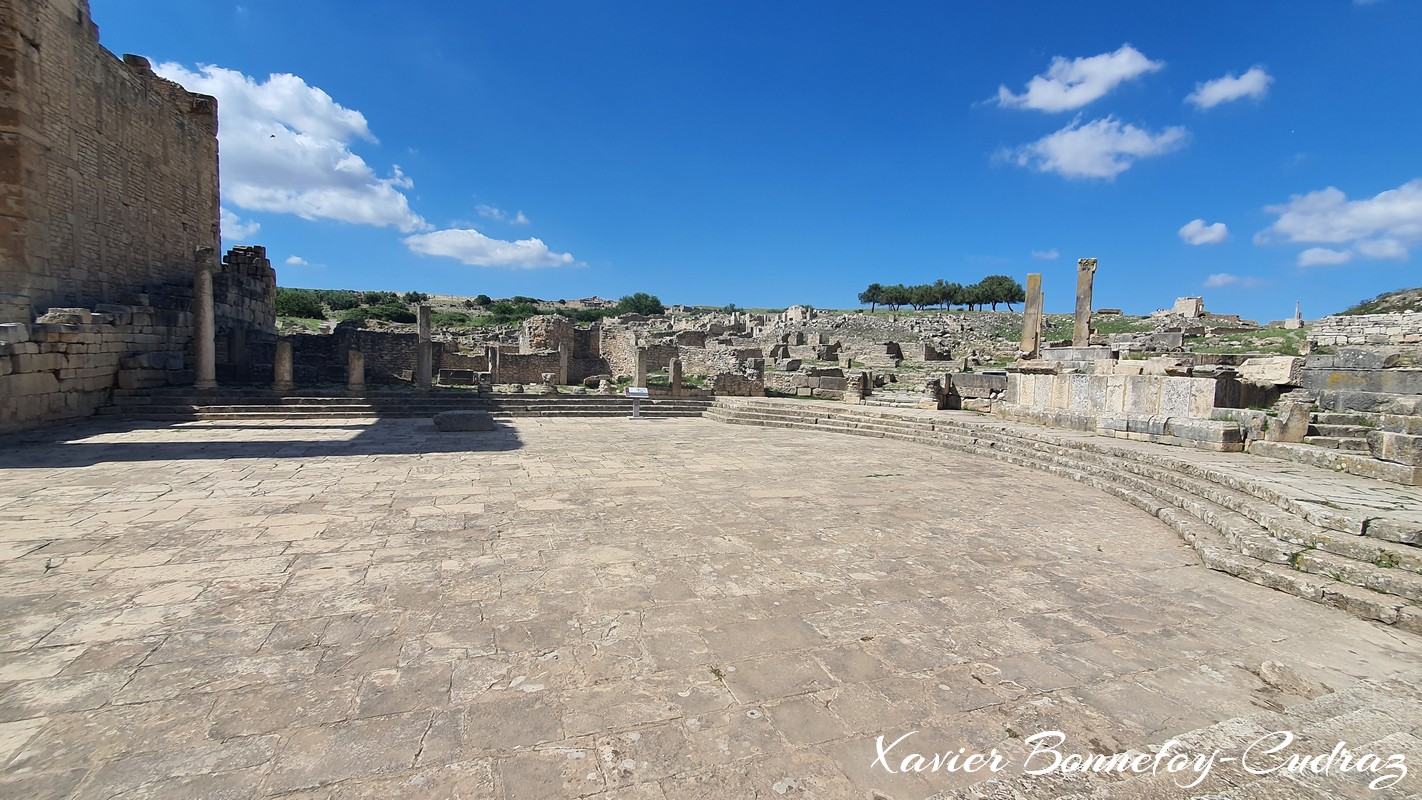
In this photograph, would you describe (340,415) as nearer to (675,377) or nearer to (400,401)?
(400,401)

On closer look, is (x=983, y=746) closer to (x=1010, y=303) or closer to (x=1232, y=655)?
(x=1232, y=655)

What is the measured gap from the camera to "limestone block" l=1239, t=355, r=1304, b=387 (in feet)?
33.2

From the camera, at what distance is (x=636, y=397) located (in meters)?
15.1

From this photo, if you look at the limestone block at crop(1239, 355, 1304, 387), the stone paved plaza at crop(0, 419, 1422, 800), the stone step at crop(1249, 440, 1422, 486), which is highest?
the limestone block at crop(1239, 355, 1304, 387)

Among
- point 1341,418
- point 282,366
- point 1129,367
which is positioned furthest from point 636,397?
point 1341,418

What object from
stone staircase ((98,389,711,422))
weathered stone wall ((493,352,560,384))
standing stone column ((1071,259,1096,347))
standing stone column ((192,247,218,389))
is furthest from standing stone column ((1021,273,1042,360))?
standing stone column ((192,247,218,389))

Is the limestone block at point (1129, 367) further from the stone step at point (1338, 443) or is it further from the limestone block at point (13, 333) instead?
the limestone block at point (13, 333)

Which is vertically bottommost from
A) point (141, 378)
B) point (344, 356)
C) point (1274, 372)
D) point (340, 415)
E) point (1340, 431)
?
point (340, 415)

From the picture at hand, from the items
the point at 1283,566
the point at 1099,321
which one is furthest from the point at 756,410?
the point at 1099,321

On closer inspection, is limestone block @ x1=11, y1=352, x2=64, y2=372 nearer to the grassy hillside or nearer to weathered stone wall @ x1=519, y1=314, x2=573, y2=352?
weathered stone wall @ x1=519, y1=314, x2=573, y2=352

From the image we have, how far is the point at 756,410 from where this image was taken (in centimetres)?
1559

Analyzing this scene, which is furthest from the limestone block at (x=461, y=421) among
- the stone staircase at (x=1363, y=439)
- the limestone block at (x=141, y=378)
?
the stone staircase at (x=1363, y=439)

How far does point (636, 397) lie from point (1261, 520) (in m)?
12.2

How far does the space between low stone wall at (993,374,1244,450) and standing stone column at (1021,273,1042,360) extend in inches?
215
